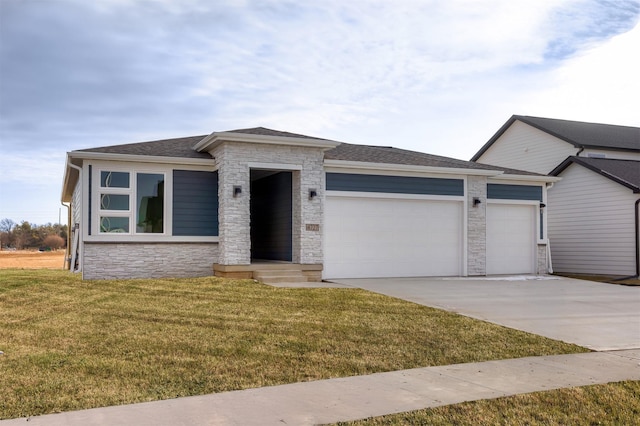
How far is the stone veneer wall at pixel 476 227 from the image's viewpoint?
16688 mm

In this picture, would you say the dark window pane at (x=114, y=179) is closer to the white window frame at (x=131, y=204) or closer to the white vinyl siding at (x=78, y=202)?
the white window frame at (x=131, y=204)

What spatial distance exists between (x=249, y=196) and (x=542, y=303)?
282 inches

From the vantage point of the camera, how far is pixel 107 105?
16922mm

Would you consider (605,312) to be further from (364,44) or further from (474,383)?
(364,44)

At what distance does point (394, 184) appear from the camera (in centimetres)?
1584

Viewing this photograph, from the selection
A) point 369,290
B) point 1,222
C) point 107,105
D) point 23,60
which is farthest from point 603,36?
point 1,222

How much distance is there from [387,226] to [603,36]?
769 centimetres

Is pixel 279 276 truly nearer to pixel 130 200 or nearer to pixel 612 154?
pixel 130 200

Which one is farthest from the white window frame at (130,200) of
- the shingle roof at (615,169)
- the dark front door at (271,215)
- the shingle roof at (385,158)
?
the shingle roof at (615,169)

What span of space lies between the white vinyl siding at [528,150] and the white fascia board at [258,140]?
44.9ft

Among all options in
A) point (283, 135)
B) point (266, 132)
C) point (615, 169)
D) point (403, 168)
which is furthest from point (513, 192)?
point (266, 132)

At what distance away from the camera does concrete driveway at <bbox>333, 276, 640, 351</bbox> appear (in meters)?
8.66

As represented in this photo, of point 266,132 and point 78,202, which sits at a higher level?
point 266,132

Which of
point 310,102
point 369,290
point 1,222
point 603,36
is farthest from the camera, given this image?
point 1,222
